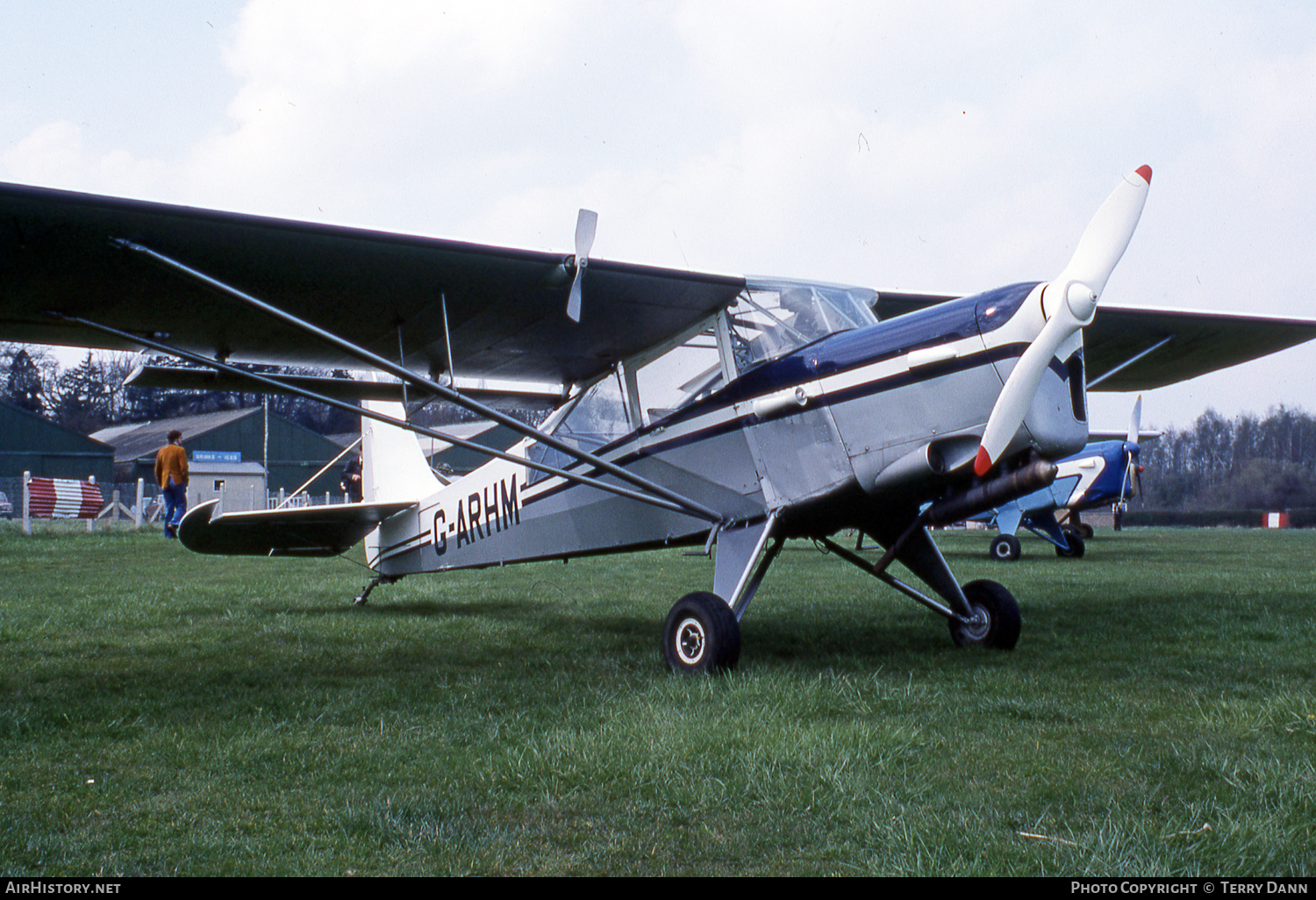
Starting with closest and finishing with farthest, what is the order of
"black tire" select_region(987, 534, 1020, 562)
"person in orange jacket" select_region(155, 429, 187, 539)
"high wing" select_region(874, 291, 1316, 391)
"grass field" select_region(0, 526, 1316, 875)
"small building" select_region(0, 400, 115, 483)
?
"grass field" select_region(0, 526, 1316, 875) → "high wing" select_region(874, 291, 1316, 391) → "person in orange jacket" select_region(155, 429, 187, 539) → "black tire" select_region(987, 534, 1020, 562) → "small building" select_region(0, 400, 115, 483)

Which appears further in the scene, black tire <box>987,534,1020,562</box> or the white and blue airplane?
the white and blue airplane

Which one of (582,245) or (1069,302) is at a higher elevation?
(582,245)

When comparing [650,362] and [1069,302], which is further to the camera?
[650,362]

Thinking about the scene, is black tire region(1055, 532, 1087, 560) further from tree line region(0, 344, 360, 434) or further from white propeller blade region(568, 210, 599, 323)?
tree line region(0, 344, 360, 434)

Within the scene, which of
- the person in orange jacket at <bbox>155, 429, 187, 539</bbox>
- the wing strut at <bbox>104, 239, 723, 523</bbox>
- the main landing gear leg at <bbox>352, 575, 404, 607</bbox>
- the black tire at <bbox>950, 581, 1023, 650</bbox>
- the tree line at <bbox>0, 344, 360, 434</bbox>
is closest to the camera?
the wing strut at <bbox>104, 239, 723, 523</bbox>

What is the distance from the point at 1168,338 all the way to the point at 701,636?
522cm

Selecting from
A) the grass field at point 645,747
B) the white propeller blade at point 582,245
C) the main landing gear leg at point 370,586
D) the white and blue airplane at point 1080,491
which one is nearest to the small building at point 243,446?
the white and blue airplane at point 1080,491

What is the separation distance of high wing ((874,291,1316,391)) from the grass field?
7.58 feet

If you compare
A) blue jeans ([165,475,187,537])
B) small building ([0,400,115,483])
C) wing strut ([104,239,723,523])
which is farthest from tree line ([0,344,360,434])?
wing strut ([104,239,723,523])

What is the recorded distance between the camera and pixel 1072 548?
17.0m

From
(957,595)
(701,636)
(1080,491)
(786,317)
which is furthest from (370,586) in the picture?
(1080,491)

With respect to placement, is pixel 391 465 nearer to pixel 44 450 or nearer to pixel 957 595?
pixel 957 595

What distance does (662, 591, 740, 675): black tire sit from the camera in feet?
16.2

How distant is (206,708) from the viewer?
4.24m
